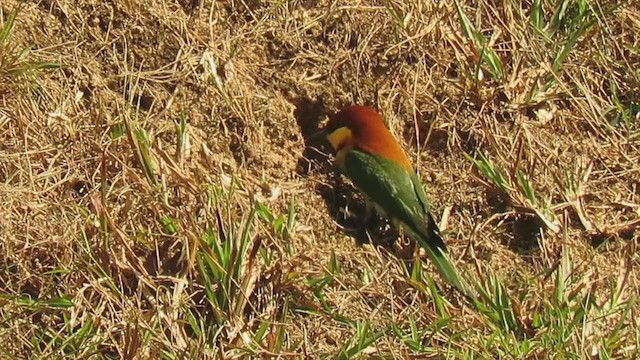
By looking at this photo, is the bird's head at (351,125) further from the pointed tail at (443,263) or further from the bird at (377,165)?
the pointed tail at (443,263)

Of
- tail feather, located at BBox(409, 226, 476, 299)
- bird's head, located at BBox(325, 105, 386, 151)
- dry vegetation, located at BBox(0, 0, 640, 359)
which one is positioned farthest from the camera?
bird's head, located at BBox(325, 105, 386, 151)

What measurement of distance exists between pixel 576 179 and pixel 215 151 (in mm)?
1373

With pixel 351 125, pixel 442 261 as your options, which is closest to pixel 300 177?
pixel 351 125

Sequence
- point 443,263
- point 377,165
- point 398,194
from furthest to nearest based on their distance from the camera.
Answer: point 377,165
point 398,194
point 443,263

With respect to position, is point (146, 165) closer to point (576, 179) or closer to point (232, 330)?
point (232, 330)

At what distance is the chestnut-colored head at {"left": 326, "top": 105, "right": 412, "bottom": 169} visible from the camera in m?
4.41

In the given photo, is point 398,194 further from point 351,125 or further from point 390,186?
point 351,125

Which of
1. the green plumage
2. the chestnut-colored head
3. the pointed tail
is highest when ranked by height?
the chestnut-colored head

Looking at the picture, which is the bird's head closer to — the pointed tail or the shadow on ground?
the shadow on ground

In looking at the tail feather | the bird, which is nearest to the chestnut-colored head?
the bird

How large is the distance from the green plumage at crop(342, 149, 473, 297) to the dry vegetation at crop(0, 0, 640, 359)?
0.27 feet

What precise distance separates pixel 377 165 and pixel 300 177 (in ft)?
0.98

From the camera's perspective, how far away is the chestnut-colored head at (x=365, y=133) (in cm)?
441

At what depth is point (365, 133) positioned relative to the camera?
14.4 feet
